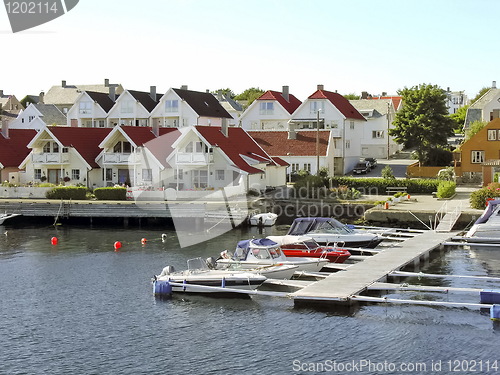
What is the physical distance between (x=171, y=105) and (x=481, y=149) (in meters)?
41.5

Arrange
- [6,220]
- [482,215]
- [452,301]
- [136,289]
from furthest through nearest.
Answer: [6,220] < [482,215] < [136,289] < [452,301]

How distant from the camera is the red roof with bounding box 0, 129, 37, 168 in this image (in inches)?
3157

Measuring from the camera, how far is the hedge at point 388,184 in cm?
7238

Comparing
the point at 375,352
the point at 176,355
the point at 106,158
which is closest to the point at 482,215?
the point at 375,352

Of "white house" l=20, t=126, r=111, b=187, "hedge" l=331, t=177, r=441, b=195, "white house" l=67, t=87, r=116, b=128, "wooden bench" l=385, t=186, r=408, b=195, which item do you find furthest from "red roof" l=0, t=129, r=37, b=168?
"wooden bench" l=385, t=186, r=408, b=195

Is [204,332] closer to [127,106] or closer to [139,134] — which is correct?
[139,134]

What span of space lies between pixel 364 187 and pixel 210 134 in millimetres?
16103

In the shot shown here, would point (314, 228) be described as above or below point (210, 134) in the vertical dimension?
below

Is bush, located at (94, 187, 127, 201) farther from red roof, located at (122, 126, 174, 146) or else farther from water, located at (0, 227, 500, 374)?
water, located at (0, 227, 500, 374)

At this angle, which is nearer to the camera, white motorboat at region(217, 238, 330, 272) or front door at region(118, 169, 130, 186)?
white motorboat at region(217, 238, 330, 272)

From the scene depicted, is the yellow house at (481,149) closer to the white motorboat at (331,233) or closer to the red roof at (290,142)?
the red roof at (290,142)

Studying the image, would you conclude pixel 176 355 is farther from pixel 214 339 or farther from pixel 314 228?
pixel 314 228

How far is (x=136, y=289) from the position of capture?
39406 mm

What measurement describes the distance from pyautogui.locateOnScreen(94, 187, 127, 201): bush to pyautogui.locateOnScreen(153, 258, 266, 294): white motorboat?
31295 mm
